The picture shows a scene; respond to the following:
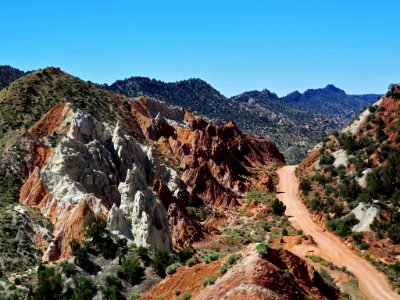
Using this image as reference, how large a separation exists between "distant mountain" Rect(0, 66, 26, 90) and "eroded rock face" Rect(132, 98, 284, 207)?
61.6 metres

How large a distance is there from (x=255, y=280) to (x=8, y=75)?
15729 cm

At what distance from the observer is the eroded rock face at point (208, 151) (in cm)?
8081

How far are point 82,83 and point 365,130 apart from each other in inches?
Result: 2222

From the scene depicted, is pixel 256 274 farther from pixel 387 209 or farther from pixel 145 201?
pixel 387 209

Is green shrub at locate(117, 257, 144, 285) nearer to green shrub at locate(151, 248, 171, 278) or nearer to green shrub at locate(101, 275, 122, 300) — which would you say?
green shrub at locate(101, 275, 122, 300)

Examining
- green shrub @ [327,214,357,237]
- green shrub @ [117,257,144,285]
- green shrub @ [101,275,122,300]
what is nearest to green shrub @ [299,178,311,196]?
green shrub @ [327,214,357,237]

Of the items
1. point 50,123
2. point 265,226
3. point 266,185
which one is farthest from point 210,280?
point 266,185


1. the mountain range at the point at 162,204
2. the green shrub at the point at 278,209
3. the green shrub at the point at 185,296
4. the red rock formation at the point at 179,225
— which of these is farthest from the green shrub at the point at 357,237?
the green shrub at the point at 185,296

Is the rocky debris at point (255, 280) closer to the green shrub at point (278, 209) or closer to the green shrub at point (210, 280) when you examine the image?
the green shrub at point (210, 280)

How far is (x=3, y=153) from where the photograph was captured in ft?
205

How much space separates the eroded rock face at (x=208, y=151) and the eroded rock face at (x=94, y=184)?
8210 mm

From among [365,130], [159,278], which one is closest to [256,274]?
[159,278]

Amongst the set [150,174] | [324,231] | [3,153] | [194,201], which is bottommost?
[324,231]

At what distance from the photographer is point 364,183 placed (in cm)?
7038
